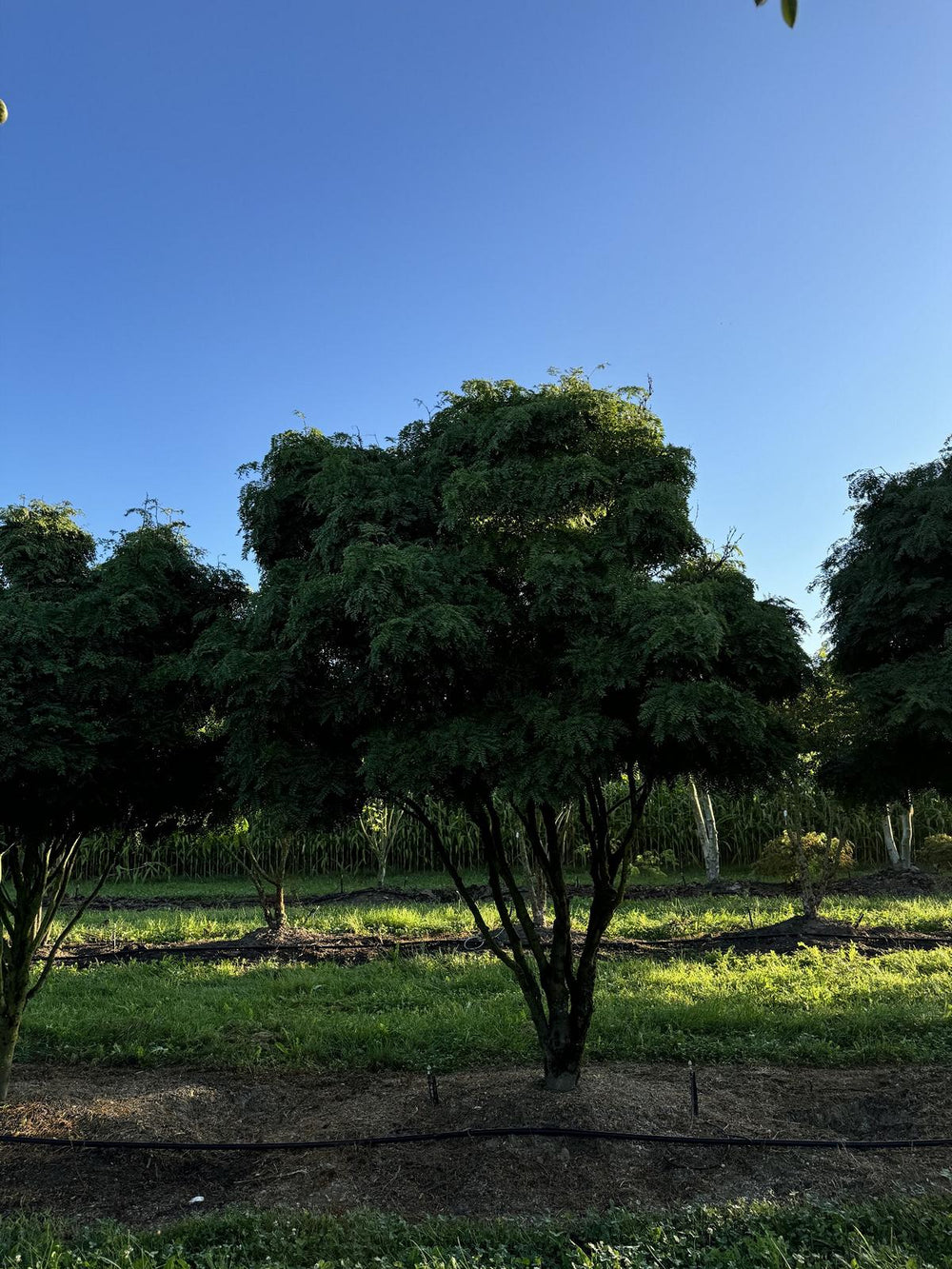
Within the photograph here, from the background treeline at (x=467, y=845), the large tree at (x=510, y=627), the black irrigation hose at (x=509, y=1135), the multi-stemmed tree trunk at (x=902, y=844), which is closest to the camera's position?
the large tree at (x=510, y=627)

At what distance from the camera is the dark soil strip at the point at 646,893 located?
62.0 feet

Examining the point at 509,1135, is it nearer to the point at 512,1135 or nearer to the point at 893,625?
the point at 512,1135

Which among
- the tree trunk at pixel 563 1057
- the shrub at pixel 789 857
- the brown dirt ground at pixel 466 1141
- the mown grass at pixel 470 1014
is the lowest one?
the brown dirt ground at pixel 466 1141

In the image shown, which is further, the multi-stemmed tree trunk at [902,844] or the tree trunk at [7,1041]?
the multi-stemmed tree trunk at [902,844]

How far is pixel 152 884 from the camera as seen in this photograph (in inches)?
998

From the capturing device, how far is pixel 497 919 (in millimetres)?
14930

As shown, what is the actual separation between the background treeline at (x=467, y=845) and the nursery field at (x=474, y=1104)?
1208 cm

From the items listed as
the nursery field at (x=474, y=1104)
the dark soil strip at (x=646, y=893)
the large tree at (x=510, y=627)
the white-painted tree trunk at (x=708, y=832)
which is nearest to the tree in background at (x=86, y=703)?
the large tree at (x=510, y=627)

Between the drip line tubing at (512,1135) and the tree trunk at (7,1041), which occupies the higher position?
the tree trunk at (7,1041)

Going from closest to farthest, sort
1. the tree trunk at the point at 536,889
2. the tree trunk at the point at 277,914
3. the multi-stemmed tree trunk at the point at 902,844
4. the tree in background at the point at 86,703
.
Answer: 1. the tree in background at the point at 86,703
2. the tree trunk at the point at 536,889
3. the tree trunk at the point at 277,914
4. the multi-stemmed tree trunk at the point at 902,844

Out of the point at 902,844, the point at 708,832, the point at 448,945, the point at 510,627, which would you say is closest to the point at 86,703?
the point at 510,627

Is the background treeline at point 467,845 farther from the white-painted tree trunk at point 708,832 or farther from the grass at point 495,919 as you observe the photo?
the grass at point 495,919

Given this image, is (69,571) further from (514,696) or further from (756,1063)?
(756,1063)

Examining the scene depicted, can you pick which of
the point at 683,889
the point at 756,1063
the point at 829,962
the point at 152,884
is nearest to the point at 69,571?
the point at 756,1063
